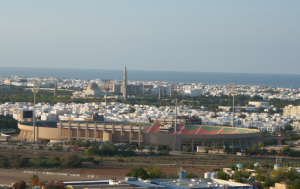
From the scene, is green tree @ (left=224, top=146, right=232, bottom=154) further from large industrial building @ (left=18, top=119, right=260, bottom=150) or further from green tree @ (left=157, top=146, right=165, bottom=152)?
green tree @ (left=157, top=146, right=165, bottom=152)

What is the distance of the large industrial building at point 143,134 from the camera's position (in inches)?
2076

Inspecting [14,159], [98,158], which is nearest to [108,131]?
[98,158]

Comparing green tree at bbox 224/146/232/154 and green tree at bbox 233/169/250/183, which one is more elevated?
green tree at bbox 233/169/250/183

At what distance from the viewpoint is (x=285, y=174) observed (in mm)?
31250

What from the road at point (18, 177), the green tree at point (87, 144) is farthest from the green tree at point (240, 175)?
the green tree at point (87, 144)

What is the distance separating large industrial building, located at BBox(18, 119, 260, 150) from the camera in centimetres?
5272

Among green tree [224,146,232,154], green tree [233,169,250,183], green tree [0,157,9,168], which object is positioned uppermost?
green tree [233,169,250,183]

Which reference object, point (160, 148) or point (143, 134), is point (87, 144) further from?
point (160, 148)

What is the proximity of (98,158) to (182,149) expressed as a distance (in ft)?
37.3

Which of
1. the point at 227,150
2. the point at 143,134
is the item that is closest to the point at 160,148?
the point at 143,134

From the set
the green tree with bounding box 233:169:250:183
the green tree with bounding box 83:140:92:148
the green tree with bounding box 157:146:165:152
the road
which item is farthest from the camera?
the green tree with bounding box 83:140:92:148

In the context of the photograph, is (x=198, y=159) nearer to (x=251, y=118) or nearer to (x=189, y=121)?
(x=189, y=121)

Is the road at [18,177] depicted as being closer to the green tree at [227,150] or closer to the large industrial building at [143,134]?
the large industrial building at [143,134]

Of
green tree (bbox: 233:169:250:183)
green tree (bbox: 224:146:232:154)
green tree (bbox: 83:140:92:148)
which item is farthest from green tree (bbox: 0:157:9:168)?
green tree (bbox: 224:146:232:154)
